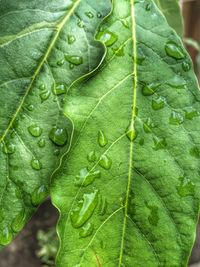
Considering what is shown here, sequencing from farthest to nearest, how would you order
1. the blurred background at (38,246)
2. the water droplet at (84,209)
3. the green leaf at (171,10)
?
the blurred background at (38,246), the green leaf at (171,10), the water droplet at (84,209)

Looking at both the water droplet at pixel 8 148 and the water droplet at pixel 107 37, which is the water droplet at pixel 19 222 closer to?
the water droplet at pixel 8 148

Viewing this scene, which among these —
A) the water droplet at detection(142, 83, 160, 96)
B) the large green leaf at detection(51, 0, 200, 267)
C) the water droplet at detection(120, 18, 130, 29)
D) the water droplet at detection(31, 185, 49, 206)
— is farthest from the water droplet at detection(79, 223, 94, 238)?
the water droplet at detection(120, 18, 130, 29)

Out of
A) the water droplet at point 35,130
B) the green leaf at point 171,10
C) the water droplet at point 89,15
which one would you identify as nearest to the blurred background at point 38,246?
the green leaf at point 171,10

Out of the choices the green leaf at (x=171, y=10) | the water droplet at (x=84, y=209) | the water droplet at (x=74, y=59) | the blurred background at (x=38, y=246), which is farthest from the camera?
the blurred background at (x=38, y=246)

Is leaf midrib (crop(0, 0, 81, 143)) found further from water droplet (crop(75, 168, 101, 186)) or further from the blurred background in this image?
the blurred background

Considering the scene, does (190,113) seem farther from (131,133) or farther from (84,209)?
(84,209)

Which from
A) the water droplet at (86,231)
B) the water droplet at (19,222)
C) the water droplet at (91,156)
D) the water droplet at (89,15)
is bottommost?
the water droplet at (19,222)

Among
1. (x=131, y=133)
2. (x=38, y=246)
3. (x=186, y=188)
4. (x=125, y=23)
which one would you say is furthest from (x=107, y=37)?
(x=38, y=246)
